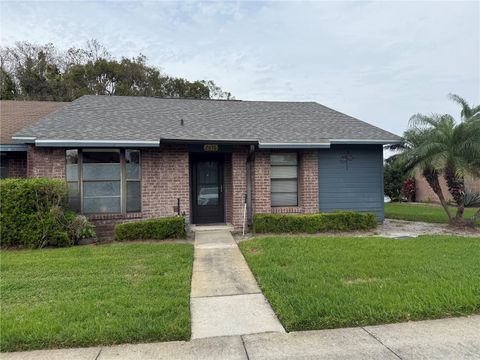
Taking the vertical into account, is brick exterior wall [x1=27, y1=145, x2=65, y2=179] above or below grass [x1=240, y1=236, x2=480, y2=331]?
above

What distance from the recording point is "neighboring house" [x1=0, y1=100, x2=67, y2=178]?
34.7ft

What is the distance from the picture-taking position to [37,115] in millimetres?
13188

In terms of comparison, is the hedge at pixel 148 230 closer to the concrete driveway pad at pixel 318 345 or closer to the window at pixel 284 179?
the window at pixel 284 179

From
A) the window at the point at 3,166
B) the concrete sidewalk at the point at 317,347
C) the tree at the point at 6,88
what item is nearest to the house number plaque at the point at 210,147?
the window at the point at 3,166

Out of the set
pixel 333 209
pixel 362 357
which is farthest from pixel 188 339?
pixel 333 209

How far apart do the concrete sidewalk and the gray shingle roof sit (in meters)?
7.12

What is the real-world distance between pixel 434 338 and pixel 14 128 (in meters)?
12.6

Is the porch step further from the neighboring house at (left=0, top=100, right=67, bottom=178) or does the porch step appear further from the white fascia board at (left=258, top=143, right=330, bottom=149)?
the neighboring house at (left=0, top=100, right=67, bottom=178)

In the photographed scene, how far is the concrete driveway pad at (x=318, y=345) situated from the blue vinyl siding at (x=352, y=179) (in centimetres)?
779

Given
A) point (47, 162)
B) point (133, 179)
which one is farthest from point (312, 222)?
point (47, 162)

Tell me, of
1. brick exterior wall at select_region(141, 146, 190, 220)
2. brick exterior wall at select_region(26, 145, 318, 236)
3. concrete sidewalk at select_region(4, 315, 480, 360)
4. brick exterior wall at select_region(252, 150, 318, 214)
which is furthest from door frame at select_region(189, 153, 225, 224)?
concrete sidewalk at select_region(4, 315, 480, 360)

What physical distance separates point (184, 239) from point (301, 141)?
4.54 metres

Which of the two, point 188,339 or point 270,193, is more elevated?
point 270,193

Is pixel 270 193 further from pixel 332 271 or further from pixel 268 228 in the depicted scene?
pixel 332 271
